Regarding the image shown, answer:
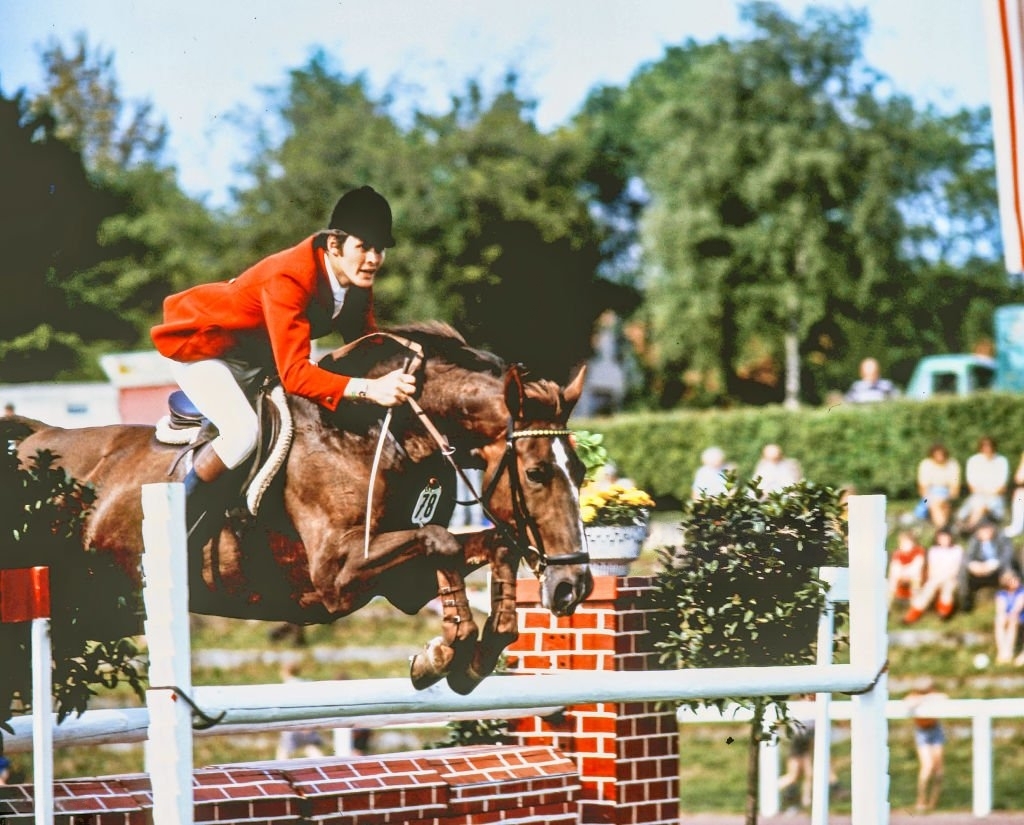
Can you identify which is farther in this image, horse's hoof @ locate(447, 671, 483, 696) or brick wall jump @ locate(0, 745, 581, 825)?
horse's hoof @ locate(447, 671, 483, 696)

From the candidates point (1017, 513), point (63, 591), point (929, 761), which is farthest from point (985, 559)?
point (63, 591)

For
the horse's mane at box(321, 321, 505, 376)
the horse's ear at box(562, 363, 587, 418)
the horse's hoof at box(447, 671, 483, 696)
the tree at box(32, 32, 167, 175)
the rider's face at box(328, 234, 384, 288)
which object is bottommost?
the horse's hoof at box(447, 671, 483, 696)

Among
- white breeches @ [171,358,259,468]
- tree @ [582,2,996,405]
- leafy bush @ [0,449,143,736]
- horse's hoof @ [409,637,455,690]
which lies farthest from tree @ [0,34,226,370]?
tree @ [582,2,996,405]

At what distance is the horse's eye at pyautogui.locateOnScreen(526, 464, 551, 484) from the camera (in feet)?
18.6

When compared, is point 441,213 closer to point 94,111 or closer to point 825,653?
point 94,111

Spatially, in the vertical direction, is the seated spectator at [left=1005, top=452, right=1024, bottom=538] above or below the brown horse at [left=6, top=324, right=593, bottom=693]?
below

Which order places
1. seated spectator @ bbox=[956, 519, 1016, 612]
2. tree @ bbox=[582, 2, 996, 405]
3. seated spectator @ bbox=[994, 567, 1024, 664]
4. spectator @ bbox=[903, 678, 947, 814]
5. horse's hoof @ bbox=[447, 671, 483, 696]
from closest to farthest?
horse's hoof @ bbox=[447, 671, 483, 696] → spectator @ bbox=[903, 678, 947, 814] → seated spectator @ bbox=[994, 567, 1024, 664] → seated spectator @ bbox=[956, 519, 1016, 612] → tree @ bbox=[582, 2, 996, 405]

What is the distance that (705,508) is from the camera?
6.41 m

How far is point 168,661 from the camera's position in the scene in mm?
4426

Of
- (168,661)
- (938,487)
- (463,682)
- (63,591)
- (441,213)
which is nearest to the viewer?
(168,661)

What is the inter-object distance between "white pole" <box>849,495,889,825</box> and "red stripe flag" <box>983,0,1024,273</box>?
1023 mm

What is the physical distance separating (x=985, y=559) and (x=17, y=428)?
850 cm

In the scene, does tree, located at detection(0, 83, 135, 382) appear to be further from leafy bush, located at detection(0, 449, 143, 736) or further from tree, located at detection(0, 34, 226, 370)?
leafy bush, located at detection(0, 449, 143, 736)

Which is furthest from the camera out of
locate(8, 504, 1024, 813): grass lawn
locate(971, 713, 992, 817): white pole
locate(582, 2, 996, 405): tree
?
locate(582, 2, 996, 405): tree
